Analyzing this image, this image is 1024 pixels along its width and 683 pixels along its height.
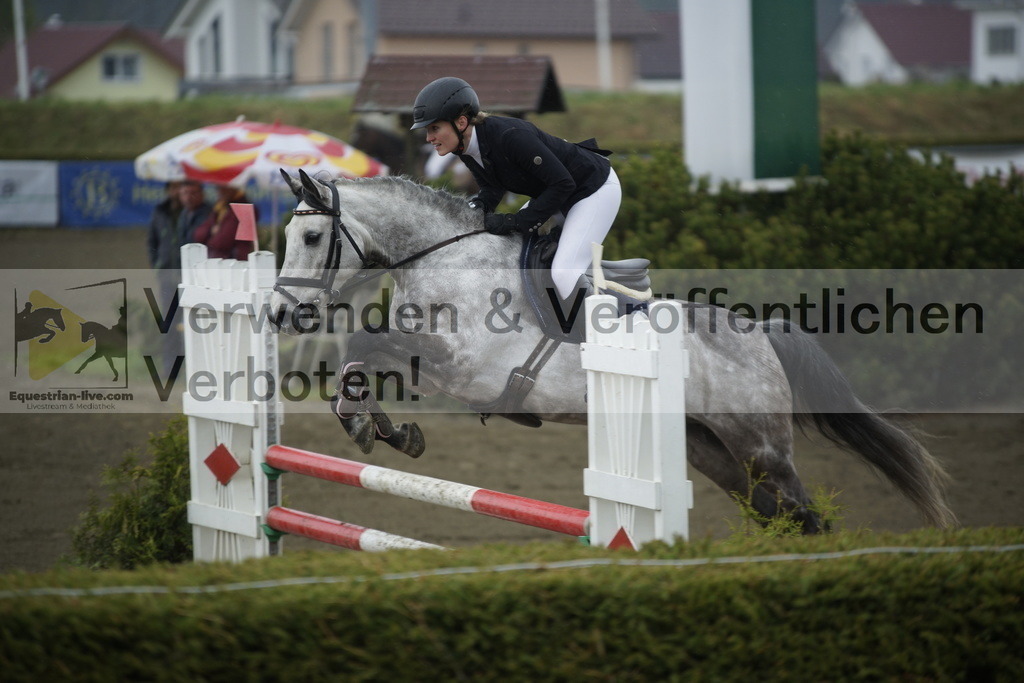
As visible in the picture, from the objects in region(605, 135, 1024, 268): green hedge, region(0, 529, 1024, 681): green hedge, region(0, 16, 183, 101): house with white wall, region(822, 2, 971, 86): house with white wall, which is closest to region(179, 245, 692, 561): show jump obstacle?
region(0, 529, 1024, 681): green hedge

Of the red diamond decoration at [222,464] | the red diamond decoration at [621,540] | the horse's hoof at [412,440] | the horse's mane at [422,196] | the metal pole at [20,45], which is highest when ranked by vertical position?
the metal pole at [20,45]

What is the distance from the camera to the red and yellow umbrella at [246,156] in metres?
7.72

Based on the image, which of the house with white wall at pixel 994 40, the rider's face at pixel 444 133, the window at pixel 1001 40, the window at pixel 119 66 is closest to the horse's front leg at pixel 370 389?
the rider's face at pixel 444 133

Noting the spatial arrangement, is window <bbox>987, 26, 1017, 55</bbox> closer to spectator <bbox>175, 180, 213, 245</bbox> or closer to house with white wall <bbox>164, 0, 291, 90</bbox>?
house with white wall <bbox>164, 0, 291, 90</bbox>

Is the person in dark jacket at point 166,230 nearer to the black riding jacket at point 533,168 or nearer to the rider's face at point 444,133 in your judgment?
the black riding jacket at point 533,168

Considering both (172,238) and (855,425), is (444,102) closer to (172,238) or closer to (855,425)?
(855,425)

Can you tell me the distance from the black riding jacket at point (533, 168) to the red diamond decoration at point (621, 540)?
1.27m

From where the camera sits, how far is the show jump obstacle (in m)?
2.77

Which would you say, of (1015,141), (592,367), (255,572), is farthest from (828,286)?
(1015,141)

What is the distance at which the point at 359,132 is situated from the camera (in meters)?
15.4

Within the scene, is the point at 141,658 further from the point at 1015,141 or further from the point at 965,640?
the point at 1015,141

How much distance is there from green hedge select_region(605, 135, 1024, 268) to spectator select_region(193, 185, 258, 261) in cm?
262

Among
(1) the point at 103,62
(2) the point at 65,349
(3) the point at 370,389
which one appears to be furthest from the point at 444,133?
(1) the point at 103,62

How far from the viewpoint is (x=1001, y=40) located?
141 ft
